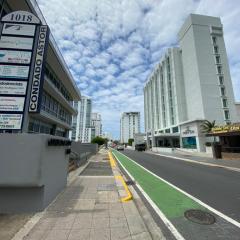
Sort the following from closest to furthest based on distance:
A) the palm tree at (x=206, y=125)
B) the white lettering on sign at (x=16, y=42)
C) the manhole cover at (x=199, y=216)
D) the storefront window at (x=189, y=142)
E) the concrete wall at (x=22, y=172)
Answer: the manhole cover at (x=199, y=216) < the concrete wall at (x=22, y=172) < the white lettering on sign at (x=16, y=42) < the palm tree at (x=206, y=125) < the storefront window at (x=189, y=142)

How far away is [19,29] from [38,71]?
192cm

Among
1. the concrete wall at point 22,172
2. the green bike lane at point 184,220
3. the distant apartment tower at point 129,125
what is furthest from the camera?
the distant apartment tower at point 129,125

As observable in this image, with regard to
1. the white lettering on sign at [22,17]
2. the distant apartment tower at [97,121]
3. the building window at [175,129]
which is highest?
the distant apartment tower at [97,121]

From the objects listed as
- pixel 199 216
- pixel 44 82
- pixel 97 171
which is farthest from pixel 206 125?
pixel 199 216

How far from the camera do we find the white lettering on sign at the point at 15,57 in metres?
6.92

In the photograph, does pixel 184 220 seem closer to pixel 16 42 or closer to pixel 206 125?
pixel 16 42

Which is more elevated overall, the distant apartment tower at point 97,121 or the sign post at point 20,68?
the distant apartment tower at point 97,121

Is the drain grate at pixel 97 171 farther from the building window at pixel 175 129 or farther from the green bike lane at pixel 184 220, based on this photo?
the building window at pixel 175 129

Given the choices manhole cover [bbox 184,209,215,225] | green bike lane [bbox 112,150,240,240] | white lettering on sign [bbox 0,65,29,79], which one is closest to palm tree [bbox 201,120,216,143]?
green bike lane [bbox 112,150,240,240]

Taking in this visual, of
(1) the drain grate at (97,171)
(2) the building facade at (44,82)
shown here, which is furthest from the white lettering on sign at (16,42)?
(1) the drain grate at (97,171)

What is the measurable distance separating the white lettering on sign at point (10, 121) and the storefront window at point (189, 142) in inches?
1790

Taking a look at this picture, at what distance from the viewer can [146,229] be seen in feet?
15.5

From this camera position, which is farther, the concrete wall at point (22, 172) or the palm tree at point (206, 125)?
the palm tree at point (206, 125)

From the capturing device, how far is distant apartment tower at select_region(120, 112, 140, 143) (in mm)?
178375
